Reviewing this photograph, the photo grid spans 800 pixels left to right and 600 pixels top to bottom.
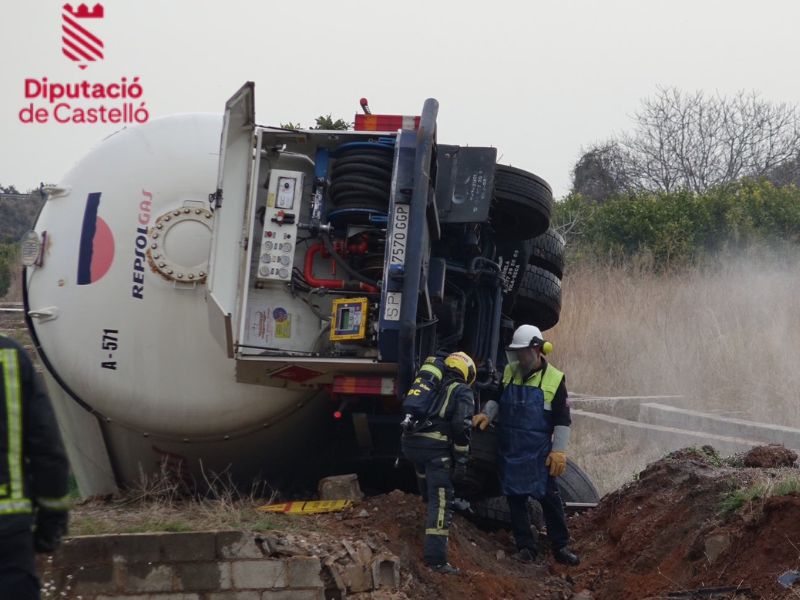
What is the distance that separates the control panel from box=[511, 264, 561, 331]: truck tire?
208 cm

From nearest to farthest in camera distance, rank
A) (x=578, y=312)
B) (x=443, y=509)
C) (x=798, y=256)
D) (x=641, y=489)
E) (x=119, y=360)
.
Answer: (x=443, y=509) → (x=119, y=360) → (x=641, y=489) → (x=578, y=312) → (x=798, y=256)

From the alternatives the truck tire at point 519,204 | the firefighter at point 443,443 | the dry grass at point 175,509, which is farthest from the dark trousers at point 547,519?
the truck tire at point 519,204

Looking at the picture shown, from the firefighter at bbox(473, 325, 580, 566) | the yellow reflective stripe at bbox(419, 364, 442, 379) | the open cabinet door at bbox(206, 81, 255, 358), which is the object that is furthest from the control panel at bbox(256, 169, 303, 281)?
the firefighter at bbox(473, 325, 580, 566)

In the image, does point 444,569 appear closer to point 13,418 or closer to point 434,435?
point 434,435

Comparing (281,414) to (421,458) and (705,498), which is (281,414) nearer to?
(421,458)

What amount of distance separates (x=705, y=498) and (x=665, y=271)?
1328 cm

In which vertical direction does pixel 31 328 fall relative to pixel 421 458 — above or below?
above

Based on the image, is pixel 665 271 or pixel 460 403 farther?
pixel 665 271

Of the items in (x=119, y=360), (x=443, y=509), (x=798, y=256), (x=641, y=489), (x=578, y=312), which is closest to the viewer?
(x=443, y=509)

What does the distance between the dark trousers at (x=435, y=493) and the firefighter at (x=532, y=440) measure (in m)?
0.56

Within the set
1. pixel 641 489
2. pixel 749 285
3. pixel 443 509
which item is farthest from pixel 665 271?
pixel 443 509

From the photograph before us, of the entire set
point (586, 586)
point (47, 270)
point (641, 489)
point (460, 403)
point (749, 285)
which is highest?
point (749, 285)

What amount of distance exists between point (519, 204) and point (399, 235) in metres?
1.36

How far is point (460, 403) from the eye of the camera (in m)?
6.83
